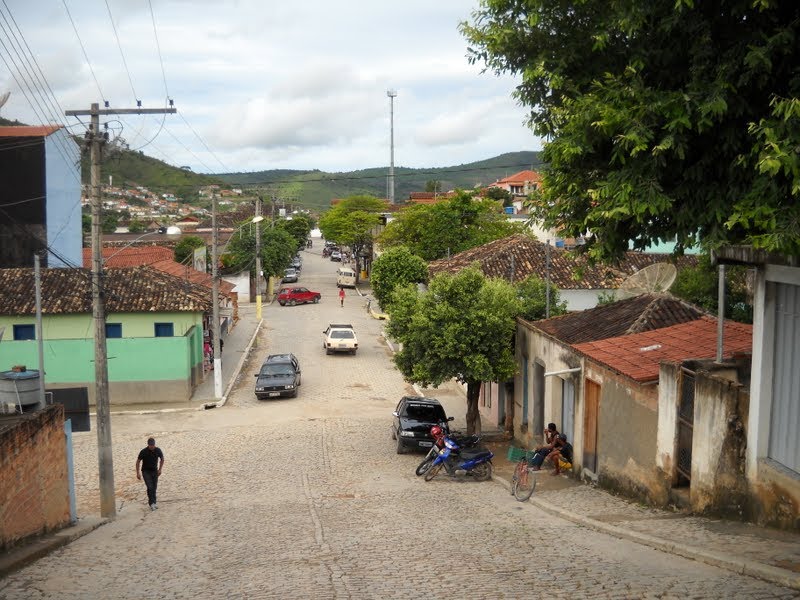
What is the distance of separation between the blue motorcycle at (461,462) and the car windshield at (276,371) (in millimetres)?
13470

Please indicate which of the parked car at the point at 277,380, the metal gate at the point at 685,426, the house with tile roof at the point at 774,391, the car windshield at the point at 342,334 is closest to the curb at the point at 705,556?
the house with tile roof at the point at 774,391

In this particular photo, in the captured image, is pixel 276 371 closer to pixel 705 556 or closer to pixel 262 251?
pixel 705 556

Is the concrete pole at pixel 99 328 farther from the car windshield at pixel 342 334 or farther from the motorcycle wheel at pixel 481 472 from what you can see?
the car windshield at pixel 342 334

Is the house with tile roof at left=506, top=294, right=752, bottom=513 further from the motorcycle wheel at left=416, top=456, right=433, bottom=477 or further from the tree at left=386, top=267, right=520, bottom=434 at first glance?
the motorcycle wheel at left=416, top=456, right=433, bottom=477

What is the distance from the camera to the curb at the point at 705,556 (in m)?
7.94

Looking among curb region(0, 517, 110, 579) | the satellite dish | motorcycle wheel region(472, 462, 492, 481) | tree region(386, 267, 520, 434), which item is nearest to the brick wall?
curb region(0, 517, 110, 579)

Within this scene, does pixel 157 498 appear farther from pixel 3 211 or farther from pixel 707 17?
pixel 3 211

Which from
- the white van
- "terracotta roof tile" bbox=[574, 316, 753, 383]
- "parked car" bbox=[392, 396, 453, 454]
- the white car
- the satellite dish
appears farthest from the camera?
the white van

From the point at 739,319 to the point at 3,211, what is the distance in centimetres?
3011

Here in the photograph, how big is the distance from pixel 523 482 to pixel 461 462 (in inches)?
108

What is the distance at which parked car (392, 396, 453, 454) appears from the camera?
21.2 m

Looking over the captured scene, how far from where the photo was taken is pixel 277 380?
30297 millimetres

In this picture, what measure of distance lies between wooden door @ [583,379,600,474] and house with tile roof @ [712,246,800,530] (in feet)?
18.8

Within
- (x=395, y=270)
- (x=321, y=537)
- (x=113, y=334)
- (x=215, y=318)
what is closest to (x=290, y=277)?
(x=395, y=270)
